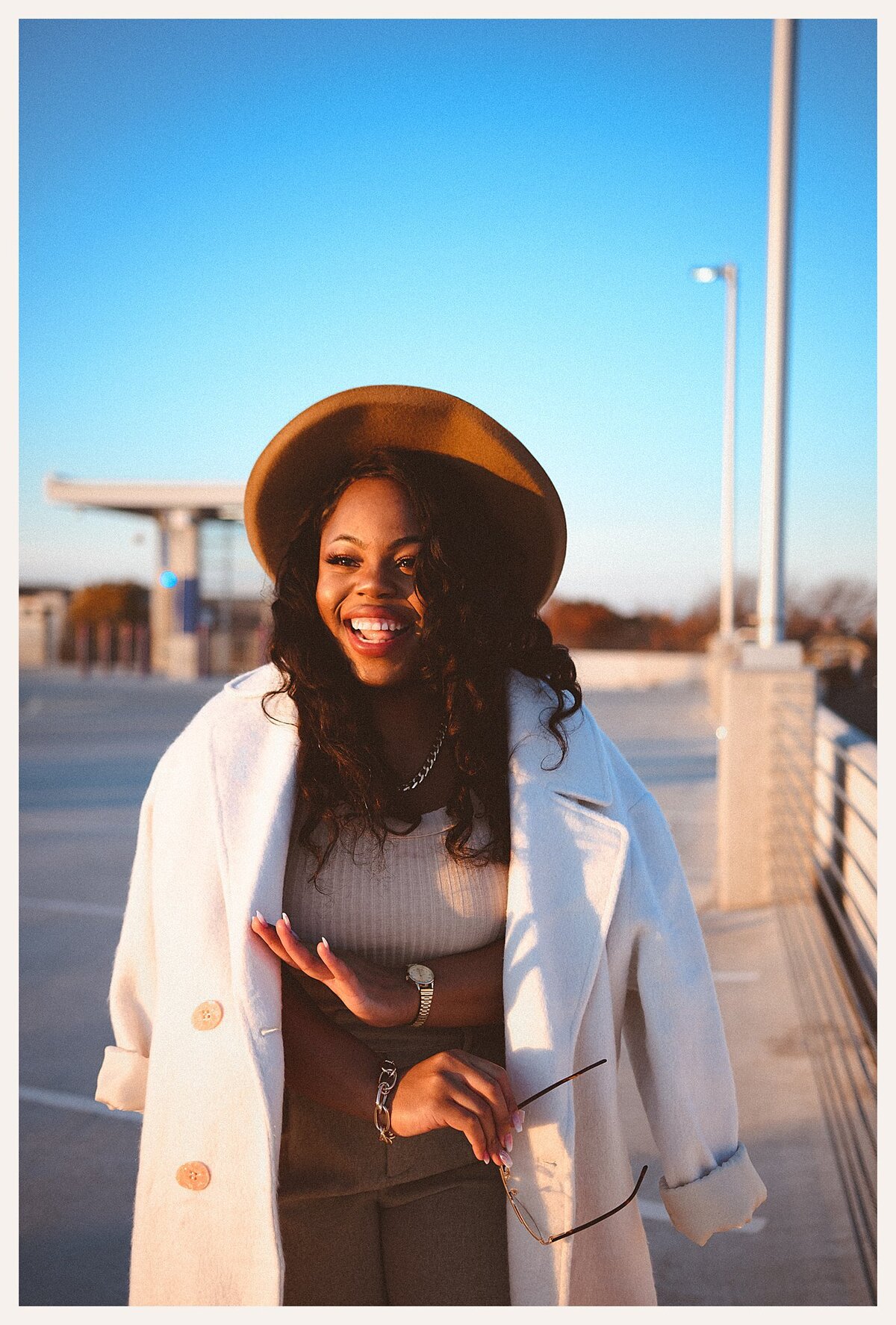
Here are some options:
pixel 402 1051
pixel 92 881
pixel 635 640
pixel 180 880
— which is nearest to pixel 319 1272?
pixel 402 1051

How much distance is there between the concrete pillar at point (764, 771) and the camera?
6.23 meters

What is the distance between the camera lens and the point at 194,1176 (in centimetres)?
176

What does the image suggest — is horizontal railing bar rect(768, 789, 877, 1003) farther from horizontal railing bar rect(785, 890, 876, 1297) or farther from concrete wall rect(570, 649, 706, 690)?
concrete wall rect(570, 649, 706, 690)

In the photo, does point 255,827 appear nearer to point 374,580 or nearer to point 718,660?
point 374,580

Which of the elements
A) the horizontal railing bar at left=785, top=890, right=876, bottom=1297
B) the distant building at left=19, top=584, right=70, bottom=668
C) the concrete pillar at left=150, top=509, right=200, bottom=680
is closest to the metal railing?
the horizontal railing bar at left=785, top=890, right=876, bottom=1297

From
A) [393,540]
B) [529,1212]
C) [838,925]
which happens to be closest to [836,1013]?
[838,925]

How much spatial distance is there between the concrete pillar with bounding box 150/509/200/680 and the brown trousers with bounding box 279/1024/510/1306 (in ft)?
90.1

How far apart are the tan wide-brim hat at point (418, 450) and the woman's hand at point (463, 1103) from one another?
906mm

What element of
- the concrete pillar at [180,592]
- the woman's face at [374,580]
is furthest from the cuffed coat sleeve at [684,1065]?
the concrete pillar at [180,592]

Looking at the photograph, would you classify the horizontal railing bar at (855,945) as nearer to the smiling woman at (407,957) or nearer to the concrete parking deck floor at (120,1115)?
the concrete parking deck floor at (120,1115)

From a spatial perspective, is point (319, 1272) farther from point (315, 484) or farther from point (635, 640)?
point (635, 640)

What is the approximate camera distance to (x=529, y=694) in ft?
6.59

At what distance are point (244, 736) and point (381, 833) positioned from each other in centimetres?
32

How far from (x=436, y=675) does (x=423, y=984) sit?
557 mm
